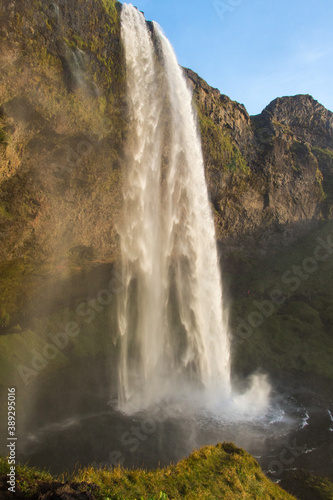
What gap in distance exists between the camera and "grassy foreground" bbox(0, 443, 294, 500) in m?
7.75

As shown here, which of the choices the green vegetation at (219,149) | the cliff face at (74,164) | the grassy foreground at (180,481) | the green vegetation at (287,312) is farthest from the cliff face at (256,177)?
the grassy foreground at (180,481)

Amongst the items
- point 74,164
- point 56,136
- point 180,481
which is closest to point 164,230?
point 74,164

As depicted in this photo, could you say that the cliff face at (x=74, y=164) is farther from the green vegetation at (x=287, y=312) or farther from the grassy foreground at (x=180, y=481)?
the grassy foreground at (x=180, y=481)

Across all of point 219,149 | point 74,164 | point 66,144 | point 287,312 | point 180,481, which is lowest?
point 180,481

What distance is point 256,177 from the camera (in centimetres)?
3588

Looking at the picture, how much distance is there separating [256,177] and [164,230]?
14.7 m

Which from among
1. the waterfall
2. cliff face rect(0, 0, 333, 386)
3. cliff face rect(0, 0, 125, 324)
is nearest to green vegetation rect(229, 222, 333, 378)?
cliff face rect(0, 0, 333, 386)

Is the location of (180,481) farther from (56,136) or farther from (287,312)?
(287,312)

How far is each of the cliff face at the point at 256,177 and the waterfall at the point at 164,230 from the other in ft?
11.3

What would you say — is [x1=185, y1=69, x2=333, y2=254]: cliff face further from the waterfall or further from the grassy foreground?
the grassy foreground

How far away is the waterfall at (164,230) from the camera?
980 inches

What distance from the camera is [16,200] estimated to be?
21609mm

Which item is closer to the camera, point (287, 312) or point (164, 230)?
point (164, 230)

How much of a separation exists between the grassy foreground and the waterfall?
462 inches
